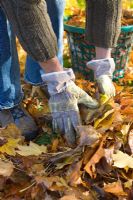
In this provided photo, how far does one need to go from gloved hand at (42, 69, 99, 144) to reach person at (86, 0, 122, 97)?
149 mm

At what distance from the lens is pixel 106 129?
1847 millimetres

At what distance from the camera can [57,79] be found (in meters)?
1.79

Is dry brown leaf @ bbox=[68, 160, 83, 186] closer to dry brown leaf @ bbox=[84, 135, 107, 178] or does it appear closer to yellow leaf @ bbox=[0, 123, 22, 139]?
dry brown leaf @ bbox=[84, 135, 107, 178]

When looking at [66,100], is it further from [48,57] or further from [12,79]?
[12,79]

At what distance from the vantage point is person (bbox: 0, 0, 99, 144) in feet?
5.34

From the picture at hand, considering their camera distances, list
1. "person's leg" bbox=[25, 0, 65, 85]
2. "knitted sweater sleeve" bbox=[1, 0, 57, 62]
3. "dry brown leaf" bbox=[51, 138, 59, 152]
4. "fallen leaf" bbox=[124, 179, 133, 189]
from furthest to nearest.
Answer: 1. "person's leg" bbox=[25, 0, 65, 85]
2. "dry brown leaf" bbox=[51, 138, 59, 152]
3. "fallen leaf" bbox=[124, 179, 133, 189]
4. "knitted sweater sleeve" bbox=[1, 0, 57, 62]

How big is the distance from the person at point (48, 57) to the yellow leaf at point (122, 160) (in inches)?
9.7

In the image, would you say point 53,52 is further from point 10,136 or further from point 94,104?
point 10,136

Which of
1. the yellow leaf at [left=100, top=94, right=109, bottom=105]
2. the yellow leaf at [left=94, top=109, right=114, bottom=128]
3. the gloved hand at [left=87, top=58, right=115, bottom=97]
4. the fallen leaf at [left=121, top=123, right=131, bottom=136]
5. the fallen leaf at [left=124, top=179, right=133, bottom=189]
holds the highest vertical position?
the gloved hand at [left=87, top=58, right=115, bottom=97]

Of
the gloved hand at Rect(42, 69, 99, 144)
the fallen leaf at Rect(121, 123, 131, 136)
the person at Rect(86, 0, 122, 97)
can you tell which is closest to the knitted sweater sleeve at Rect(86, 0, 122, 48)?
the person at Rect(86, 0, 122, 97)

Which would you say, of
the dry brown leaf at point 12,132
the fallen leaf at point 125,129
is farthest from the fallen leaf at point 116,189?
the dry brown leaf at point 12,132

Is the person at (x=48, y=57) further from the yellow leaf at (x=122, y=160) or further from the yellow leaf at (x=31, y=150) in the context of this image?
the yellow leaf at (x=122, y=160)

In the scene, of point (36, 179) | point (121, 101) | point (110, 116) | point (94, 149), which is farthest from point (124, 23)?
point (36, 179)

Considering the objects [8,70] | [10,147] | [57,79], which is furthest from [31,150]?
[8,70]
